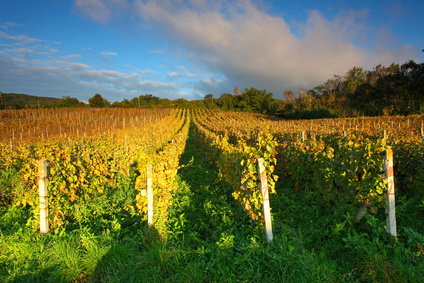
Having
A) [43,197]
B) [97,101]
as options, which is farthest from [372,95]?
[97,101]

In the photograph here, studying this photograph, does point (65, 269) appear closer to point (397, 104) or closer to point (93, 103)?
point (397, 104)

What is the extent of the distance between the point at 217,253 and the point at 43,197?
3.35 meters

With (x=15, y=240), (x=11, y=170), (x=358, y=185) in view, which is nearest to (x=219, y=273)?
(x=358, y=185)

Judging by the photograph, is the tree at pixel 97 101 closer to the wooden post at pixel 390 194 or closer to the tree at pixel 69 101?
the tree at pixel 69 101

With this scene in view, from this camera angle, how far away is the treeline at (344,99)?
125ft

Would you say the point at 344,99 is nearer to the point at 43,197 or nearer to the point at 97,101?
the point at 43,197

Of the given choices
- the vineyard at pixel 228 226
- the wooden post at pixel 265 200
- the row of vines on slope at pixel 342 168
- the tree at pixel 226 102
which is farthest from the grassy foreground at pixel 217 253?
the tree at pixel 226 102

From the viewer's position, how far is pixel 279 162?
7.52 metres

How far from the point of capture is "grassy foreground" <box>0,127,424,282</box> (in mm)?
2578

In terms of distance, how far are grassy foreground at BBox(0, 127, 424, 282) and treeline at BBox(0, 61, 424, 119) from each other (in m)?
45.5

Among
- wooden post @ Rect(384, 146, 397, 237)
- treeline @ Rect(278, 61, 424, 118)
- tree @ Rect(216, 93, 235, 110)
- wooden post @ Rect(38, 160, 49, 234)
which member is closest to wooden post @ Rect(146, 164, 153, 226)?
wooden post @ Rect(38, 160, 49, 234)

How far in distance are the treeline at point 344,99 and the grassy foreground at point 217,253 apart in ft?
149

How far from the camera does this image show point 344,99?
55156mm

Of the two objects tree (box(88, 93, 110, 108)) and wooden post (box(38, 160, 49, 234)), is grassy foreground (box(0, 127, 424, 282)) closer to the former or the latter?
wooden post (box(38, 160, 49, 234))
